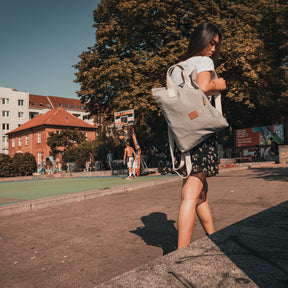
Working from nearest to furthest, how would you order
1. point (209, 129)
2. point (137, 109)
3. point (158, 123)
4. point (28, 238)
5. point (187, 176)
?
point (209, 129), point (187, 176), point (28, 238), point (137, 109), point (158, 123)

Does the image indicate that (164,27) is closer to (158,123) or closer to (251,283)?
(158,123)

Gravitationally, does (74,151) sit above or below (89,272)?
above

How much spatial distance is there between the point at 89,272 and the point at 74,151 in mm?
26536

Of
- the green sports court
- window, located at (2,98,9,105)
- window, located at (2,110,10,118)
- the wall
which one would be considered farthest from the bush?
window, located at (2,98,9,105)

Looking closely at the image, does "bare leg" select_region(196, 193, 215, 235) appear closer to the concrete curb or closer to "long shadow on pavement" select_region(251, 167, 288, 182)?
the concrete curb

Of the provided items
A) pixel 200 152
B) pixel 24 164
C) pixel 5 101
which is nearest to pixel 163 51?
pixel 24 164

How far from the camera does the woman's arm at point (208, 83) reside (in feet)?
7.95

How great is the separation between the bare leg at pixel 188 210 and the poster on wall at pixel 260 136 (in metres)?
21.6

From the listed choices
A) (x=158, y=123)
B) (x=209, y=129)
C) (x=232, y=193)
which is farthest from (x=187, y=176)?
(x=158, y=123)

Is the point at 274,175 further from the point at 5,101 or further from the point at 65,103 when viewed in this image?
the point at 65,103

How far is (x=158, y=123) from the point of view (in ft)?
80.6

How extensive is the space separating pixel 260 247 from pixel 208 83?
1.27m

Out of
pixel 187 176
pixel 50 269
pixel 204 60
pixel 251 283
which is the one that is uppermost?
pixel 204 60

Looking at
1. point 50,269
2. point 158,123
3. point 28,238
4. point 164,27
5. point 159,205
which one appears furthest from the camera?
point 158,123
